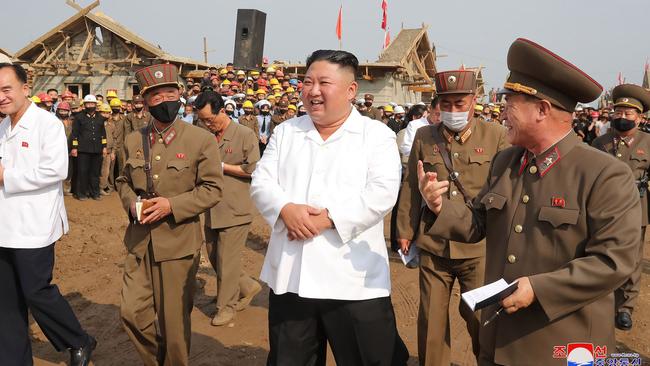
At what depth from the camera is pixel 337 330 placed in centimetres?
281

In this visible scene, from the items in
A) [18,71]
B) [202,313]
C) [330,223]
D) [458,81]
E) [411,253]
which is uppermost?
[458,81]

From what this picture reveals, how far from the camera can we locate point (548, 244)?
2152 millimetres

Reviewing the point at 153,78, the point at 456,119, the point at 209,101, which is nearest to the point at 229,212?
the point at 209,101

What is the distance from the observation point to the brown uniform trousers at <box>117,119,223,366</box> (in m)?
3.64

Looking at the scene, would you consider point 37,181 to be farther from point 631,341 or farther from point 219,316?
point 631,341

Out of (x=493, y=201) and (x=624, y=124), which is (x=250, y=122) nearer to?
(x=624, y=124)

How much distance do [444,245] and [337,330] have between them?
4.17 feet

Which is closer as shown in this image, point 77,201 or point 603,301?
point 603,301

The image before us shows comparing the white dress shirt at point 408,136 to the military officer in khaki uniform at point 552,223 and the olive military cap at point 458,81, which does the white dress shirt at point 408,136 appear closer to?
the olive military cap at point 458,81

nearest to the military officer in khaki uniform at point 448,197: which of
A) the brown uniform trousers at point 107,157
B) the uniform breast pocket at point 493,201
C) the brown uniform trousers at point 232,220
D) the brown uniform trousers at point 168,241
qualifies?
the uniform breast pocket at point 493,201

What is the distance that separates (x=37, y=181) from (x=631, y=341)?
5353 mm

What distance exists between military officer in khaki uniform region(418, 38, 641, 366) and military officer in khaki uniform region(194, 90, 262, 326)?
3.31 metres

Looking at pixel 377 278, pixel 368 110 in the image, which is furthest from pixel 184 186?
pixel 368 110

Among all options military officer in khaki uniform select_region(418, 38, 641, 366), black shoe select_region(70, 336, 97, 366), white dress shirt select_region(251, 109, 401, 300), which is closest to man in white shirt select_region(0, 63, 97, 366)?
black shoe select_region(70, 336, 97, 366)
